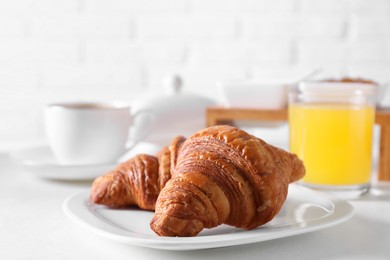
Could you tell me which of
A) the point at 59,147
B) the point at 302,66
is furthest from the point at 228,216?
the point at 302,66

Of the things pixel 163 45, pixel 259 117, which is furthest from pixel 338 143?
pixel 163 45

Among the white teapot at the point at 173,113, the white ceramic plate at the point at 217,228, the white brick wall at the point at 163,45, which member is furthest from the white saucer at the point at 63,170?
the white brick wall at the point at 163,45

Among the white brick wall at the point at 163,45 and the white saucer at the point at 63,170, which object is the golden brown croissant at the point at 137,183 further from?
the white brick wall at the point at 163,45

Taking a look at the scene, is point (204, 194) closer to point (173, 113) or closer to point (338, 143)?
point (338, 143)

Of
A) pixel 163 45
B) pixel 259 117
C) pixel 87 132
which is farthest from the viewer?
pixel 163 45

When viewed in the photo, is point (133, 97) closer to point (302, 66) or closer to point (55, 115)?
point (302, 66)
